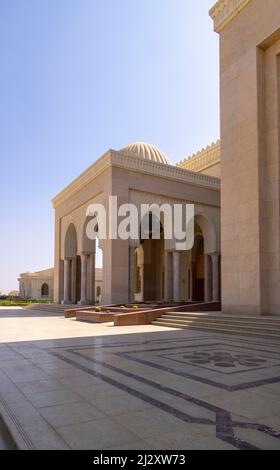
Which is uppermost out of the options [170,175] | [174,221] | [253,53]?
[253,53]

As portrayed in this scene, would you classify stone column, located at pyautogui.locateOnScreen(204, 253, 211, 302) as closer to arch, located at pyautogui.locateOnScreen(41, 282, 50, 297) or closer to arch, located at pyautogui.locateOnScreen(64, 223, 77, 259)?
arch, located at pyautogui.locateOnScreen(64, 223, 77, 259)

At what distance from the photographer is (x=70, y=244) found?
2525cm

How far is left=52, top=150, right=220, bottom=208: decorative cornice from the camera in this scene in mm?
18484

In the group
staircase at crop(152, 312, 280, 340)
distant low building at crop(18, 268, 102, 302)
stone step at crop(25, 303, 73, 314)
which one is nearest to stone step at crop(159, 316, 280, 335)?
staircase at crop(152, 312, 280, 340)

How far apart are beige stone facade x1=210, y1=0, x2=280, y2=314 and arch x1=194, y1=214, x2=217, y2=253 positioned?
889cm

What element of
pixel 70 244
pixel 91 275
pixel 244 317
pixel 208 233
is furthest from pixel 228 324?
pixel 70 244

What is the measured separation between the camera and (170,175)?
2020 cm

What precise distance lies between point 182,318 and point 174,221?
9120 mm

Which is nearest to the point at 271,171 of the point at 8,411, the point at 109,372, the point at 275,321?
the point at 275,321

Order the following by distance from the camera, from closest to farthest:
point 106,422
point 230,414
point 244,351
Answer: point 106,422 < point 230,414 < point 244,351

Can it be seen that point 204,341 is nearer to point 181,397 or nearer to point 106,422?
point 181,397

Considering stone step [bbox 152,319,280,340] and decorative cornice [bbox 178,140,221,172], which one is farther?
decorative cornice [bbox 178,140,221,172]

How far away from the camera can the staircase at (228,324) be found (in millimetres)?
8961

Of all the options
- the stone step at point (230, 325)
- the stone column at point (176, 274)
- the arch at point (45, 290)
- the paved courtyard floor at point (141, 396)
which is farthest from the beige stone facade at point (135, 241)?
the arch at point (45, 290)
